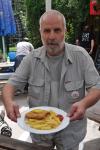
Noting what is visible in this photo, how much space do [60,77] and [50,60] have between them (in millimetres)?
143

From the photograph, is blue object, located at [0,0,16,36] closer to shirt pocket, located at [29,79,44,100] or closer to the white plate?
shirt pocket, located at [29,79,44,100]

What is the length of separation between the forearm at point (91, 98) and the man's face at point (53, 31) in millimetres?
385

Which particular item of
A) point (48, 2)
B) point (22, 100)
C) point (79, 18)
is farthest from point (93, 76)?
point (79, 18)

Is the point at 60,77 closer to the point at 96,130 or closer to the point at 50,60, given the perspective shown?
the point at 50,60

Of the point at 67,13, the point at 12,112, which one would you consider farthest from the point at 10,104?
the point at 67,13

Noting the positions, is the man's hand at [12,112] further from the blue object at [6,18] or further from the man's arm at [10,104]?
the blue object at [6,18]

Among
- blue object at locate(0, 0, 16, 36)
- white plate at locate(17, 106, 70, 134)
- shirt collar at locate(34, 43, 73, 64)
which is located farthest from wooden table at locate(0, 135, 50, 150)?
blue object at locate(0, 0, 16, 36)

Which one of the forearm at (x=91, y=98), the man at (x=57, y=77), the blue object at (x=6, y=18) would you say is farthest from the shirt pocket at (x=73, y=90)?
the blue object at (x=6, y=18)

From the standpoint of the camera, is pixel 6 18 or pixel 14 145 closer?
pixel 14 145

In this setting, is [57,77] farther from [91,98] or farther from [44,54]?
[91,98]

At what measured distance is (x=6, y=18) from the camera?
9.95 m

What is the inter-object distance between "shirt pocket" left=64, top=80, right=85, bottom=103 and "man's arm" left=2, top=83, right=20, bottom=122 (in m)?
0.38

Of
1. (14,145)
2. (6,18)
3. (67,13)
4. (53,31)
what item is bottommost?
(67,13)

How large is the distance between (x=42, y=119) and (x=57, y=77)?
1.33ft
